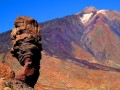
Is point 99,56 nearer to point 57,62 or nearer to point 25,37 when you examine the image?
point 57,62

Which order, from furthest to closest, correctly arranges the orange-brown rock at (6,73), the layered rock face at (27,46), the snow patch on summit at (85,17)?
the snow patch on summit at (85,17), the layered rock face at (27,46), the orange-brown rock at (6,73)

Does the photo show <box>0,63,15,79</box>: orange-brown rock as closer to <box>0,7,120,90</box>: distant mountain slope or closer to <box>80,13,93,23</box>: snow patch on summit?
<box>0,7,120,90</box>: distant mountain slope

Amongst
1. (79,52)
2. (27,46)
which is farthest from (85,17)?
(27,46)

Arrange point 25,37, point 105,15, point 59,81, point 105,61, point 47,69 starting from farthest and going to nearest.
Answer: point 105,15, point 105,61, point 47,69, point 59,81, point 25,37

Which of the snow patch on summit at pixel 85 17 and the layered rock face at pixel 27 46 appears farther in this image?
the snow patch on summit at pixel 85 17

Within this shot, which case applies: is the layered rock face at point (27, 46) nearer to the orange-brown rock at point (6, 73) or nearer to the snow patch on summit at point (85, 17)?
the orange-brown rock at point (6, 73)

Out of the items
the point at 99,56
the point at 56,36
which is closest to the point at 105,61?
the point at 99,56

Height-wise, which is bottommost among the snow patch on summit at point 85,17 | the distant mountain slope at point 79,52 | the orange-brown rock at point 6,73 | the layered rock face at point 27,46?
the orange-brown rock at point 6,73

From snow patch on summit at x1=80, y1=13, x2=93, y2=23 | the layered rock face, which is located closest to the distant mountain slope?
snow patch on summit at x1=80, y1=13, x2=93, y2=23

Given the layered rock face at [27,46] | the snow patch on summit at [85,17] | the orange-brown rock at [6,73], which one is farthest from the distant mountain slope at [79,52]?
the orange-brown rock at [6,73]
